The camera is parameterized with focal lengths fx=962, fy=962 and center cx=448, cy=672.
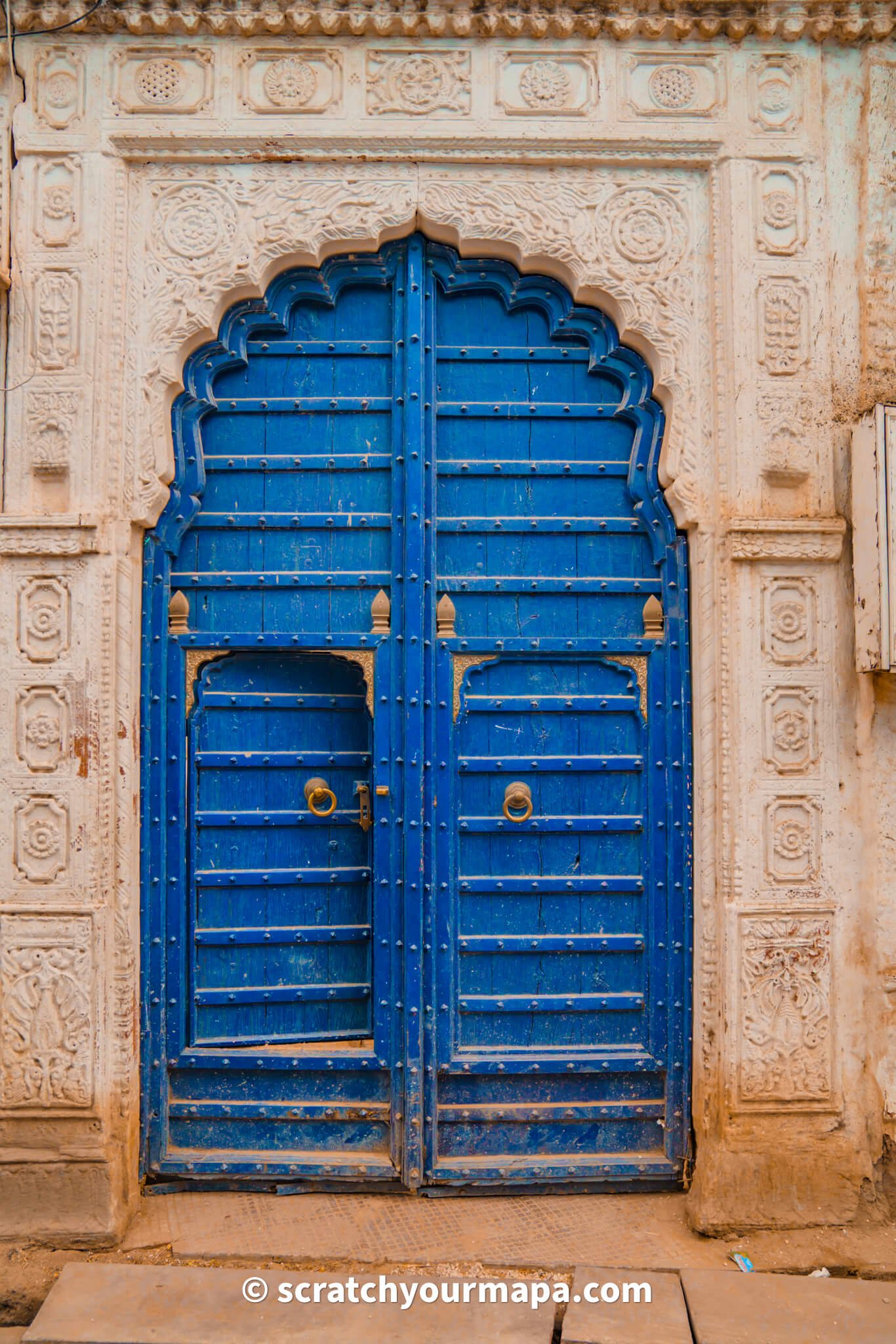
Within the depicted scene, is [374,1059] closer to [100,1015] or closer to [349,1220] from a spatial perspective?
[349,1220]

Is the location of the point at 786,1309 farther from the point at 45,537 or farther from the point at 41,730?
the point at 45,537

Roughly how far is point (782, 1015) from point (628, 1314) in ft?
3.20

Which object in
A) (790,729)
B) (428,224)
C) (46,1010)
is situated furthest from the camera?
(428,224)

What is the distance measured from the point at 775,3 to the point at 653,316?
107 centimetres

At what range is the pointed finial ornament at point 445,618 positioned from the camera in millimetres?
3232

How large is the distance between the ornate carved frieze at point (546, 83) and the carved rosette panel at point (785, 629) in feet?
5.55

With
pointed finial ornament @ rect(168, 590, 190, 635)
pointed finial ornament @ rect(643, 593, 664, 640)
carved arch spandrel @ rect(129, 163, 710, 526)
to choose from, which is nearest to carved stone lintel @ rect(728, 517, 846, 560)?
carved arch spandrel @ rect(129, 163, 710, 526)

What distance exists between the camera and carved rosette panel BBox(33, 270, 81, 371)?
3086 millimetres

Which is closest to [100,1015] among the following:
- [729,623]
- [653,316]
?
[729,623]

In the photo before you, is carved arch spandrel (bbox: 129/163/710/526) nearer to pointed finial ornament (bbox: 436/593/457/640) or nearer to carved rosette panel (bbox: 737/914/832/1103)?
pointed finial ornament (bbox: 436/593/457/640)

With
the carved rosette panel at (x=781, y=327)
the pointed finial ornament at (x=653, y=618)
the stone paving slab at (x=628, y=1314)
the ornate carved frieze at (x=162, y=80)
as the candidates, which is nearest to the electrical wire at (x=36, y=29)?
the ornate carved frieze at (x=162, y=80)

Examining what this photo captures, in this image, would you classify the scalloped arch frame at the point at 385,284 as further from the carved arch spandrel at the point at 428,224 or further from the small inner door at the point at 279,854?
the small inner door at the point at 279,854

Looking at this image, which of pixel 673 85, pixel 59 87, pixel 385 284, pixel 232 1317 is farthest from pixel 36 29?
pixel 232 1317

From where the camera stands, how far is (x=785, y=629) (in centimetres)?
311
